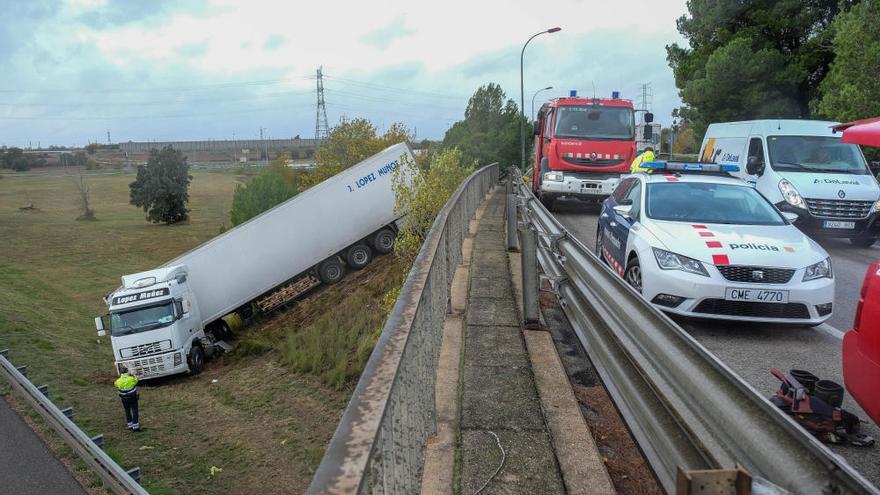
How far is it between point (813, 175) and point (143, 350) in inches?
653

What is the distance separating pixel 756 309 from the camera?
19.5ft

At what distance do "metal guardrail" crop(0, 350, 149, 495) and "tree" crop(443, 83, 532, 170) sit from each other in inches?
1198

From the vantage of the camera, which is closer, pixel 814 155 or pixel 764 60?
pixel 814 155

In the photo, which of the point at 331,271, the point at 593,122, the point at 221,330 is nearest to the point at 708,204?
the point at 593,122

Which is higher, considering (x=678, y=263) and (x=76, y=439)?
(x=678, y=263)

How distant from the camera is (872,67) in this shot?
17766mm

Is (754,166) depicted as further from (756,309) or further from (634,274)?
(756,309)

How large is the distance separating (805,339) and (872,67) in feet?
52.2

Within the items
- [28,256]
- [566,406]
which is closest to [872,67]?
[566,406]

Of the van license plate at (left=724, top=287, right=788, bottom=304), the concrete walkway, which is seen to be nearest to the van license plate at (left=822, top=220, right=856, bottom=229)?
the van license plate at (left=724, top=287, right=788, bottom=304)

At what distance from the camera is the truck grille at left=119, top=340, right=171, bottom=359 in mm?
16406

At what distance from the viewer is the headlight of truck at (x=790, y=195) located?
11656mm

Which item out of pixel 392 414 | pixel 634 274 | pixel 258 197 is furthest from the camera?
pixel 258 197

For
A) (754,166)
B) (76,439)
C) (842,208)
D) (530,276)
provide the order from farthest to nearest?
(754,166)
(842,208)
(76,439)
(530,276)
